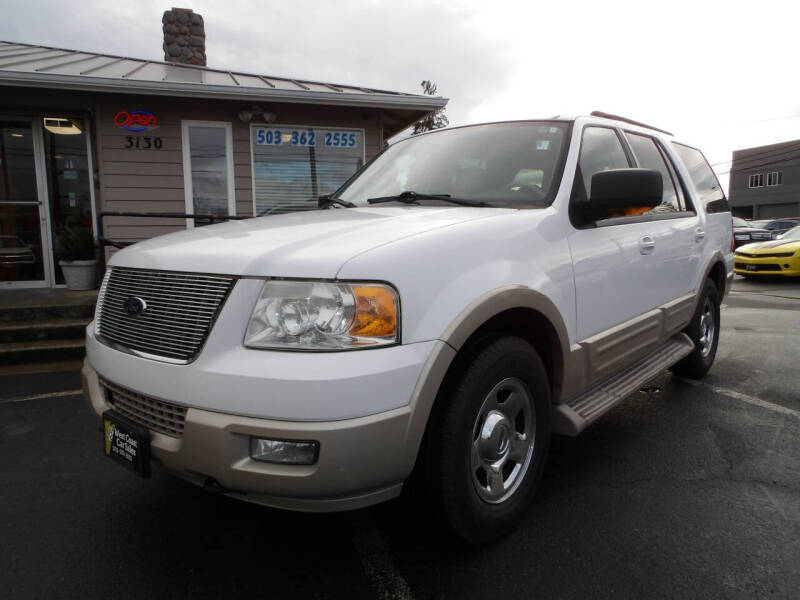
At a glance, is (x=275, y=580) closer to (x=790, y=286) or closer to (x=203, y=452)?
(x=203, y=452)

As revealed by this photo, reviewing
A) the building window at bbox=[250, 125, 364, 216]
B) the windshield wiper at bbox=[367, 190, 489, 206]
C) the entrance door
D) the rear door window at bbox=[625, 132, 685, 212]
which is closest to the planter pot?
the entrance door

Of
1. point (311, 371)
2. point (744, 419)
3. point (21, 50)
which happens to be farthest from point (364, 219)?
point (21, 50)

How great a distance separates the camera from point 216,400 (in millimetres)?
1703

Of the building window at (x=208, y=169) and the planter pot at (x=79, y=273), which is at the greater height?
the building window at (x=208, y=169)

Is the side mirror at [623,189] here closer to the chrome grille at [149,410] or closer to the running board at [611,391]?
the running board at [611,391]

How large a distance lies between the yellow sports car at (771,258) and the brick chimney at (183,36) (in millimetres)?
13424

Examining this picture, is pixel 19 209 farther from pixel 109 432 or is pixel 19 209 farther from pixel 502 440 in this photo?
pixel 502 440

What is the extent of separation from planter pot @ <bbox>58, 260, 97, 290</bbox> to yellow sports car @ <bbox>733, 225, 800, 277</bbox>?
13.3 m

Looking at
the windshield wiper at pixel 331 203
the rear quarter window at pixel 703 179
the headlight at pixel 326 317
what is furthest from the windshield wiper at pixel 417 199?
the rear quarter window at pixel 703 179

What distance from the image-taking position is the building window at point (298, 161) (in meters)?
8.15

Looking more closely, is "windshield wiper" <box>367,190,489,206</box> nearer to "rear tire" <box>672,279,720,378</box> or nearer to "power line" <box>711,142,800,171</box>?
"rear tire" <box>672,279,720,378</box>

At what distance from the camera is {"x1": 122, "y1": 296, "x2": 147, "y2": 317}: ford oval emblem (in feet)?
6.68

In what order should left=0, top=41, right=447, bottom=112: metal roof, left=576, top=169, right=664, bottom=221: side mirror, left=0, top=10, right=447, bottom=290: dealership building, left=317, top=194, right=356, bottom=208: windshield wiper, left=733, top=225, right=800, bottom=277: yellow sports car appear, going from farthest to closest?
1. left=733, top=225, right=800, bottom=277: yellow sports car
2. left=0, top=10, right=447, bottom=290: dealership building
3. left=0, top=41, right=447, bottom=112: metal roof
4. left=317, top=194, right=356, bottom=208: windshield wiper
5. left=576, top=169, right=664, bottom=221: side mirror

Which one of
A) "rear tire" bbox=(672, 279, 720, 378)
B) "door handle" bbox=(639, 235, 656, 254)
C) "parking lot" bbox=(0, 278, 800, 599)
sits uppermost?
"door handle" bbox=(639, 235, 656, 254)
